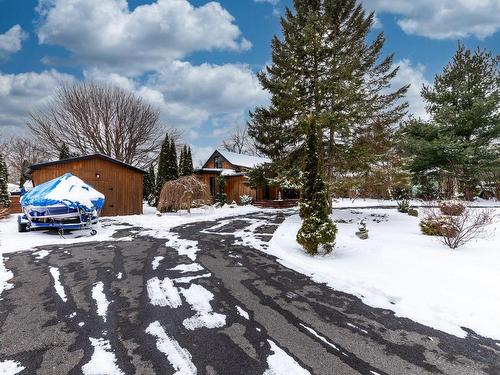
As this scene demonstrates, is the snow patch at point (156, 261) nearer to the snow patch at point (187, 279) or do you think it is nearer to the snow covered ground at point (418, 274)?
the snow patch at point (187, 279)

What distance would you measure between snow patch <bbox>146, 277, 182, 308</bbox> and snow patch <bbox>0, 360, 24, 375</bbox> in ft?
5.83

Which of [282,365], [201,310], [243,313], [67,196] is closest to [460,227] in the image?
[243,313]

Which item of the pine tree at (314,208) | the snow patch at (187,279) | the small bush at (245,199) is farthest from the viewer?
the small bush at (245,199)

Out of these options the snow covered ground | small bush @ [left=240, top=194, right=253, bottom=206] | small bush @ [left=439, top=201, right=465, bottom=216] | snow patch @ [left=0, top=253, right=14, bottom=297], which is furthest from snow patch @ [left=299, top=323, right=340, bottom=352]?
small bush @ [left=240, top=194, right=253, bottom=206]

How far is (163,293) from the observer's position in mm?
4812

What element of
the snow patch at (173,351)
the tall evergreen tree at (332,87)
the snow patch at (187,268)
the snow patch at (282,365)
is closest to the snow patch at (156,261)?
the snow patch at (187,268)

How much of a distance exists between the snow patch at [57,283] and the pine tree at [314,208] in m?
5.46

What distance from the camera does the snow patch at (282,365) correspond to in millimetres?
2717

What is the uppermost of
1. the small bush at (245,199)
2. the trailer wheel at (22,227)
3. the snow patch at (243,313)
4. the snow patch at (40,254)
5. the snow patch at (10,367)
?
the small bush at (245,199)

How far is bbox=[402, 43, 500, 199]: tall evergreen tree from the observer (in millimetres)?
19328

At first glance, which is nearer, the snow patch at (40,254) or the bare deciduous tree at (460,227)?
the bare deciduous tree at (460,227)

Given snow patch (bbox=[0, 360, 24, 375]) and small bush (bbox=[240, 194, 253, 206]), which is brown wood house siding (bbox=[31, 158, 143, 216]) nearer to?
small bush (bbox=[240, 194, 253, 206])

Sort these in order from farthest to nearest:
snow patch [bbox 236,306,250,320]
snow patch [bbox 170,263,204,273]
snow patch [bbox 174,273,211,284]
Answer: snow patch [bbox 170,263,204,273] → snow patch [bbox 174,273,211,284] → snow patch [bbox 236,306,250,320]

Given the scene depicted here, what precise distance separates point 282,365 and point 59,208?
36.1 feet
